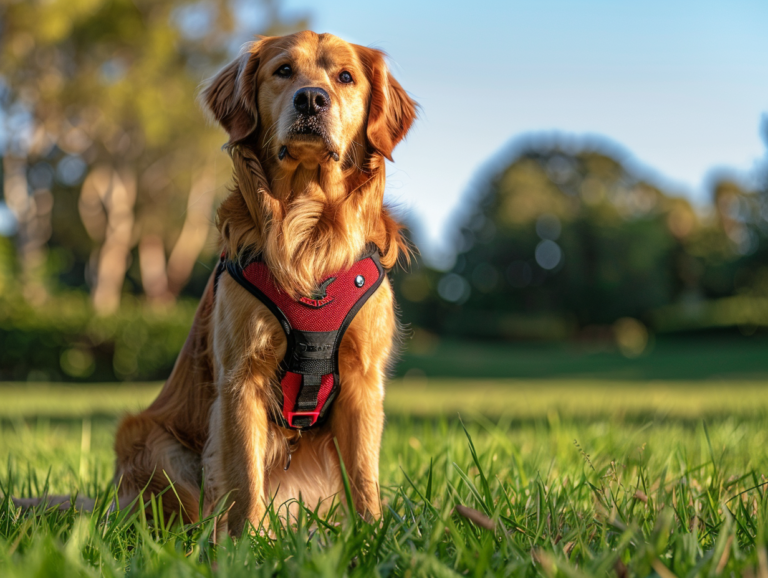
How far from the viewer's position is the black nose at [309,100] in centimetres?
242

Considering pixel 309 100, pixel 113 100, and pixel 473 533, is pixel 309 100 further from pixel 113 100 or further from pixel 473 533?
pixel 113 100

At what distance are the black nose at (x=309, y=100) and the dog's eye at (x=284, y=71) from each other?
0.23m

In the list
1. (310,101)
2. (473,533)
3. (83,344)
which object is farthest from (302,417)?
(83,344)

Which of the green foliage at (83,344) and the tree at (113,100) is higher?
the tree at (113,100)

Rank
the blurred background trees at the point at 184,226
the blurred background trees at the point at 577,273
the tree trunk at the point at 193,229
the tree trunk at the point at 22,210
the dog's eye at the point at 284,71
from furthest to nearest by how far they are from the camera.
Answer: the blurred background trees at the point at 577,273
the tree trunk at the point at 193,229
the tree trunk at the point at 22,210
the blurred background trees at the point at 184,226
the dog's eye at the point at 284,71

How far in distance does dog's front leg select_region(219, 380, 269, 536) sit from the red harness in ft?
0.43

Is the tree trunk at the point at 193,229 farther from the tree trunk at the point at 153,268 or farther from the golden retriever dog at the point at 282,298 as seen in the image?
the golden retriever dog at the point at 282,298

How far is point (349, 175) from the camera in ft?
8.60

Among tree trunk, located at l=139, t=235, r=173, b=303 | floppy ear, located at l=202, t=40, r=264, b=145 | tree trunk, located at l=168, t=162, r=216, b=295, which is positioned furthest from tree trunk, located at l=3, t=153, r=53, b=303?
floppy ear, located at l=202, t=40, r=264, b=145

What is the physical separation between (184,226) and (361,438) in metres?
25.4

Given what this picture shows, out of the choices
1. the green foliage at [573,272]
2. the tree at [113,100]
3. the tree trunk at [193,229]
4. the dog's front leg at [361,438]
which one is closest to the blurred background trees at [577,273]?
the green foliage at [573,272]

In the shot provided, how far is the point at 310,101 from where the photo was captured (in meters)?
2.42

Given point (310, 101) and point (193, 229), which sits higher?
point (193, 229)

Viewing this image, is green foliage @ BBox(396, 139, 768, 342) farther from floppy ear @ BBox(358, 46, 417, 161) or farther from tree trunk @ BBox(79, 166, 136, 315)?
floppy ear @ BBox(358, 46, 417, 161)
